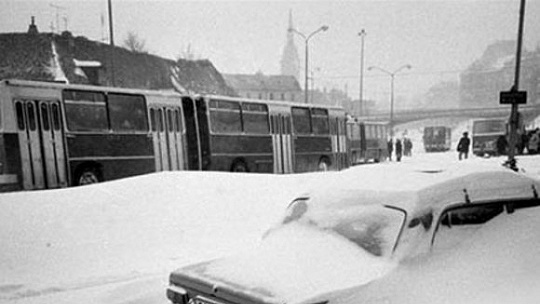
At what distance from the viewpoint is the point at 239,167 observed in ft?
58.6

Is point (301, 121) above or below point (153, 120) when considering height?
below

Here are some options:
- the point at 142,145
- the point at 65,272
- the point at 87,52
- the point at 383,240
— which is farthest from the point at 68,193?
the point at 87,52

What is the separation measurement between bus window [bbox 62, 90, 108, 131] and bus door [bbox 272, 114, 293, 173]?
6986 mm

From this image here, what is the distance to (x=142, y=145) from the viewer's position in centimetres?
1487

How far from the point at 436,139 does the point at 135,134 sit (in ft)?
135

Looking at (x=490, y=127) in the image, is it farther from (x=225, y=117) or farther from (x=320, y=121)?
(x=225, y=117)

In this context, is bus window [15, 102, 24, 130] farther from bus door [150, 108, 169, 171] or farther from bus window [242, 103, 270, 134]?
bus window [242, 103, 270, 134]

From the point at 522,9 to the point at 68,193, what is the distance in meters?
13.4

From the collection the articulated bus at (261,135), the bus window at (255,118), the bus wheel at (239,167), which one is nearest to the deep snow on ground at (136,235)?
the articulated bus at (261,135)

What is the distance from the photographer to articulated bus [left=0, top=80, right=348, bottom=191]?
39.6 feet

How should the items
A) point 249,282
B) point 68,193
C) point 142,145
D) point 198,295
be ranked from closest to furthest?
1. point 249,282
2. point 198,295
3. point 68,193
4. point 142,145

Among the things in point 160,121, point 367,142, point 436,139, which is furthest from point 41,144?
point 436,139

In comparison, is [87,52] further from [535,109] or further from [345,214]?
[345,214]

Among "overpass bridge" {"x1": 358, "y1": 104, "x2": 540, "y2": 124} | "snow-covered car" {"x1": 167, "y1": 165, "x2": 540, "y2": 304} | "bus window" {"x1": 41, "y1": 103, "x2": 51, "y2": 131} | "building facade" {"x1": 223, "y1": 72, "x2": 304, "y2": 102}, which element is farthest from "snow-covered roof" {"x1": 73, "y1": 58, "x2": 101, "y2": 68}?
"building facade" {"x1": 223, "y1": 72, "x2": 304, "y2": 102}
